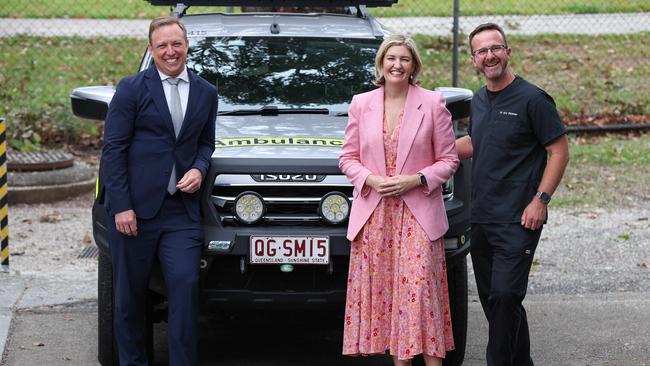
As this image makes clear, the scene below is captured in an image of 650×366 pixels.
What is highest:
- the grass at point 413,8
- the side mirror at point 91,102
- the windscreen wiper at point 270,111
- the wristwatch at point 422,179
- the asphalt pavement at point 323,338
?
the grass at point 413,8

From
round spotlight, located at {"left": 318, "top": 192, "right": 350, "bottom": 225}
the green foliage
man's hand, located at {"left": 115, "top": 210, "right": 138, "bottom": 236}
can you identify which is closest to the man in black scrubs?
round spotlight, located at {"left": 318, "top": 192, "right": 350, "bottom": 225}

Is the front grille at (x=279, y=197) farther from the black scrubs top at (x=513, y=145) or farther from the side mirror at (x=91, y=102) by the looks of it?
the side mirror at (x=91, y=102)

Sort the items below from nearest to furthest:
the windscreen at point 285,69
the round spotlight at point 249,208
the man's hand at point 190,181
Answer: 1. the man's hand at point 190,181
2. the round spotlight at point 249,208
3. the windscreen at point 285,69

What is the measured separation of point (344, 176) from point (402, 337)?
84cm

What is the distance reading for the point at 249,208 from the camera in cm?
566

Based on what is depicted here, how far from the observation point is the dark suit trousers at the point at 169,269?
556 centimetres

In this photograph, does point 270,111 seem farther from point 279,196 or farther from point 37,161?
point 37,161

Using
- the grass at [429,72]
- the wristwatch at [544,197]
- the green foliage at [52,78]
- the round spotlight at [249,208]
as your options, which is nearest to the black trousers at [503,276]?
the wristwatch at [544,197]

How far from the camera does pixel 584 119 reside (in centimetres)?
1332

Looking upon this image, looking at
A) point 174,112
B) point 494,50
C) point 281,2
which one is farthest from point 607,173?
point 174,112

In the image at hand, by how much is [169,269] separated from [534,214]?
1.71 m

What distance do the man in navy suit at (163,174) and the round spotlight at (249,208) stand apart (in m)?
0.20

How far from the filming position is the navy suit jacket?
5547mm

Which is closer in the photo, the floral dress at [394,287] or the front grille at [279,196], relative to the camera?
the floral dress at [394,287]
